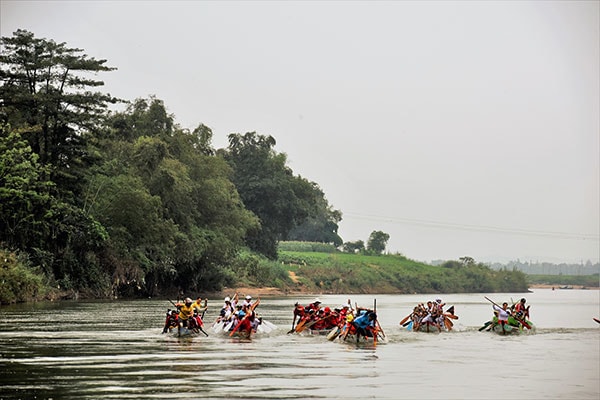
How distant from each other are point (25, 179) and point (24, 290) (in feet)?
21.2

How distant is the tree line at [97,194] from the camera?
202 feet

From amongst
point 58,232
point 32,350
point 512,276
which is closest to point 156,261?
point 58,232

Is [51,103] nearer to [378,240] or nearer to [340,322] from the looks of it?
[340,322]

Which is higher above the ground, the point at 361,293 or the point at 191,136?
the point at 191,136

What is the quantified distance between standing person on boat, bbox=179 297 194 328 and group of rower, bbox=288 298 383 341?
476 centimetres

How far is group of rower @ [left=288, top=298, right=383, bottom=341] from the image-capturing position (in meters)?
36.7

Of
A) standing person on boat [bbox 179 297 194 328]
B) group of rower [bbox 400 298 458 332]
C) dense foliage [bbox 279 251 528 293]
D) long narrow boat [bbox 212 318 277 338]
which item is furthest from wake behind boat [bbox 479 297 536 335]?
dense foliage [bbox 279 251 528 293]

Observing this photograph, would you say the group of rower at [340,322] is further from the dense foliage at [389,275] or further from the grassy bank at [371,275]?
the dense foliage at [389,275]

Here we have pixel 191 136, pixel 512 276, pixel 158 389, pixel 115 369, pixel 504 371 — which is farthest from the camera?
pixel 512 276

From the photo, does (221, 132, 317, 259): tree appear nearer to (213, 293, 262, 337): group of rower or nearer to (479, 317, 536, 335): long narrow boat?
(479, 317, 536, 335): long narrow boat

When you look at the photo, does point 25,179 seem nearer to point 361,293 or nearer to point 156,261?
point 156,261

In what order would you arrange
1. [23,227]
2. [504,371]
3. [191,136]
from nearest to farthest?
1. [504,371]
2. [23,227]
3. [191,136]

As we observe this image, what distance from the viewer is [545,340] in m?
41.1

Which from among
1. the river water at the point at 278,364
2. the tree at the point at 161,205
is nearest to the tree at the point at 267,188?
the tree at the point at 161,205
